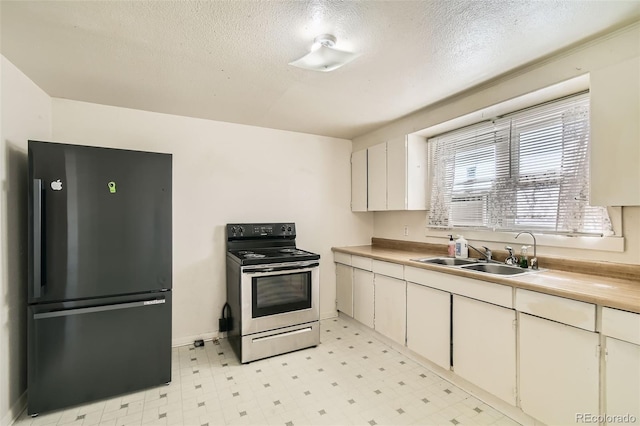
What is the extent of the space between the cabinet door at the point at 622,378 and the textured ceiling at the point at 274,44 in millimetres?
1674

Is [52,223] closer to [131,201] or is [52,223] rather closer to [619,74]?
[131,201]

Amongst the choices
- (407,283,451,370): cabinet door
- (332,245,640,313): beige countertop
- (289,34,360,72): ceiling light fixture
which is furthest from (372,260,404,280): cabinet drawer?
(289,34,360,72): ceiling light fixture

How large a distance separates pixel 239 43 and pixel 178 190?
5.83 feet

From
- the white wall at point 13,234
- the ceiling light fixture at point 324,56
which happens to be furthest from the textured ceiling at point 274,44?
the white wall at point 13,234

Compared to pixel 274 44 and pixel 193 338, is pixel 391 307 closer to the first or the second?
pixel 193 338

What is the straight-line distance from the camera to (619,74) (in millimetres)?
1650

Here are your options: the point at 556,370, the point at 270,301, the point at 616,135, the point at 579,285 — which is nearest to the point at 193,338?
the point at 270,301

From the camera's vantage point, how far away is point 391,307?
2.89 meters

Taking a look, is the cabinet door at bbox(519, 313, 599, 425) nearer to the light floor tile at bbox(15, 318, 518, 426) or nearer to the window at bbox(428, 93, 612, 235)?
the light floor tile at bbox(15, 318, 518, 426)

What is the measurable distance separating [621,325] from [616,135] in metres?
1.02

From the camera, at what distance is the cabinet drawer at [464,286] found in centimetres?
194

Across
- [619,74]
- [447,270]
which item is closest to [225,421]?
[447,270]

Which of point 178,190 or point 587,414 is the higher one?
point 178,190

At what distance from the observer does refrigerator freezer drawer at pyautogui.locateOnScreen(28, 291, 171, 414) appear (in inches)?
77.2
